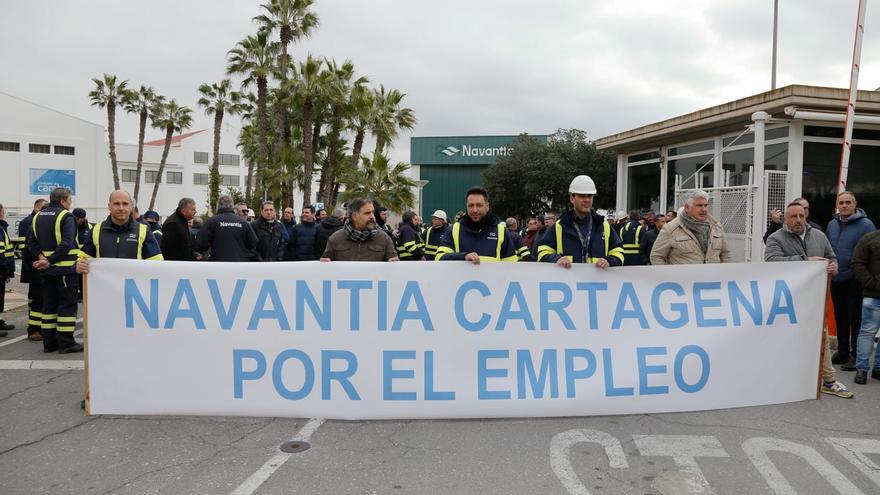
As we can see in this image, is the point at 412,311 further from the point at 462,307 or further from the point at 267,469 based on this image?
the point at 267,469

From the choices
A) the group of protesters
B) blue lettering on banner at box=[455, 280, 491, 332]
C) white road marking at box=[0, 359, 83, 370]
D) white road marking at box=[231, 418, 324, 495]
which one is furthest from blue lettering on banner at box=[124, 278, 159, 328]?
blue lettering on banner at box=[455, 280, 491, 332]

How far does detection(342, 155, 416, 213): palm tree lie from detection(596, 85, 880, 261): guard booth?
12051mm

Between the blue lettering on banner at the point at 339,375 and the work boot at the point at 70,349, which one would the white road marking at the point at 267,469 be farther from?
the work boot at the point at 70,349

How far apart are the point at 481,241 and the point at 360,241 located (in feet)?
3.40

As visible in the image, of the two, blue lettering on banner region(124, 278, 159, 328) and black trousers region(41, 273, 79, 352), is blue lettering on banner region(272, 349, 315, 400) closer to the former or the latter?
blue lettering on banner region(124, 278, 159, 328)

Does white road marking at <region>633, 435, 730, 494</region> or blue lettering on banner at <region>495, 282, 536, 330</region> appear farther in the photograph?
blue lettering on banner at <region>495, 282, 536, 330</region>

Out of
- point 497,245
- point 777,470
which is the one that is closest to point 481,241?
point 497,245

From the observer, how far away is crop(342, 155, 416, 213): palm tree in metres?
27.5

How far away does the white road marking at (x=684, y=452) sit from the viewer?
12.0ft

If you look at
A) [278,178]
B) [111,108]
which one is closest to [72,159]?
[111,108]

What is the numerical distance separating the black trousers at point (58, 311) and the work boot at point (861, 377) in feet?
27.3

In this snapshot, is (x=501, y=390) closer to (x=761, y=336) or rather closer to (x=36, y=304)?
(x=761, y=336)

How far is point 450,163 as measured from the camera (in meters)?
57.7

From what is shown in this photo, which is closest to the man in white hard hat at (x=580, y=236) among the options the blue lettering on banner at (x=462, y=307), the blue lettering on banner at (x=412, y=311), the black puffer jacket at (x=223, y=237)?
the blue lettering on banner at (x=462, y=307)
